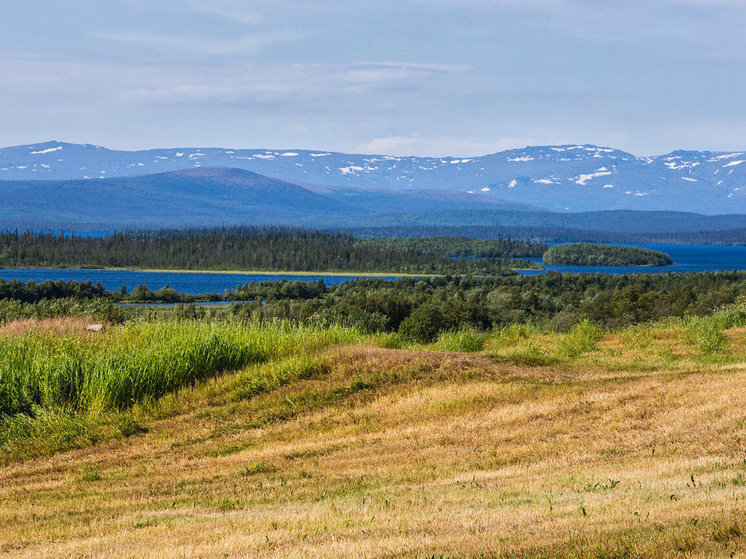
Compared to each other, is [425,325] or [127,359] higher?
[127,359]

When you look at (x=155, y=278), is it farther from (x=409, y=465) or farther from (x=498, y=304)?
(x=409, y=465)

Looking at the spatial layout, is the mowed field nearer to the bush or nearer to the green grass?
the green grass

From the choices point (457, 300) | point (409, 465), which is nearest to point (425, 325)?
point (409, 465)

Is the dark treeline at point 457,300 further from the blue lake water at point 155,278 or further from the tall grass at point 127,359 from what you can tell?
the blue lake water at point 155,278

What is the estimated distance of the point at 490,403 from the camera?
1605 centimetres

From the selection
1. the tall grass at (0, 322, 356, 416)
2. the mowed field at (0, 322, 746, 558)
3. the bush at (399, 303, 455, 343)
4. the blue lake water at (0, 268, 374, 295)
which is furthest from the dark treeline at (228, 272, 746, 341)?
the blue lake water at (0, 268, 374, 295)

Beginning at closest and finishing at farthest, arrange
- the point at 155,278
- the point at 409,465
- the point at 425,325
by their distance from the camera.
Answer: the point at 409,465 < the point at 425,325 < the point at 155,278

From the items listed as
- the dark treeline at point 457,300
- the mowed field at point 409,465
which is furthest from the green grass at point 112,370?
the dark treeline at point 457,300

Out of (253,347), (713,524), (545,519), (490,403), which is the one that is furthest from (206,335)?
(713,524)

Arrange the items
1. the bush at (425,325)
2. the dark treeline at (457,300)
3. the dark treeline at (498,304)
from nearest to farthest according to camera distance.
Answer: the bush at (425,325), the dark treeline at (457,300), the dark treeline at (498,304)

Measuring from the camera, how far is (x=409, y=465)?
12391 mm

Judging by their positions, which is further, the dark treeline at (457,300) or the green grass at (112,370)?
the dark treeline at (457,300)

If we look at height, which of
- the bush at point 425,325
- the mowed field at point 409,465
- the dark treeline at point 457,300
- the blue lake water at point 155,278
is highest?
the mowed field at point 409,465

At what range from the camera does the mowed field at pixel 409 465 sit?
784 cm
